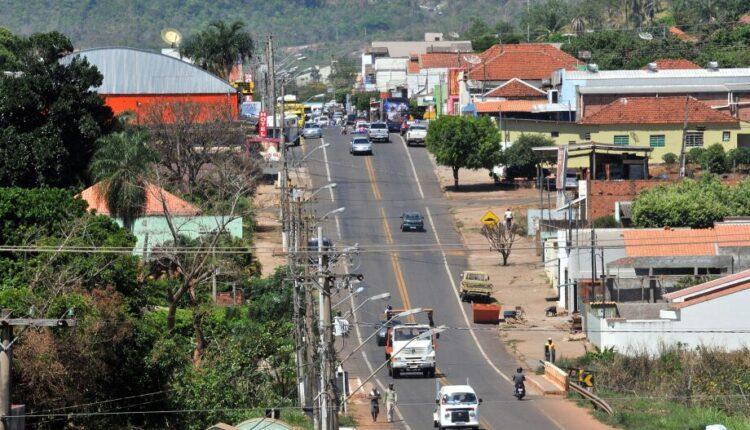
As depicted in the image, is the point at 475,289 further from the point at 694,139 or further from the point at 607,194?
the point at 694,139

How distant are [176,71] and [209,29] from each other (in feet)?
74.4

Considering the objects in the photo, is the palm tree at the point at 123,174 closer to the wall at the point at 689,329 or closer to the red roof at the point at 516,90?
the wall at the point at 689,329

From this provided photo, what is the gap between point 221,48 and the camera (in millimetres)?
127188

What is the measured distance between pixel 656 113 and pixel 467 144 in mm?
14102

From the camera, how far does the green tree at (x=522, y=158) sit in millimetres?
92500

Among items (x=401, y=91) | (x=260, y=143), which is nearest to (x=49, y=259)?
(x=260, y=143)

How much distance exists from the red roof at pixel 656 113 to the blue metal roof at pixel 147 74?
87.4 feet

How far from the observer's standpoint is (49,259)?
5172 centimetres

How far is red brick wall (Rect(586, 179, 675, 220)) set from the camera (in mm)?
75438

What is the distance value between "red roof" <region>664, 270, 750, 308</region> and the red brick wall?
1613 cm

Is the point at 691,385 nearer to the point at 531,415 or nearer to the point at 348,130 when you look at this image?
the point at 531,415

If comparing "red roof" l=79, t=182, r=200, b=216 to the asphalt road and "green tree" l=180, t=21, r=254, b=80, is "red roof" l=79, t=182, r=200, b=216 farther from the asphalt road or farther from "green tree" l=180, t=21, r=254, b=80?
"green tree" l=180, t=21, r=254, b=80

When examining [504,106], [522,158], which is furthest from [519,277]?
[504,106]

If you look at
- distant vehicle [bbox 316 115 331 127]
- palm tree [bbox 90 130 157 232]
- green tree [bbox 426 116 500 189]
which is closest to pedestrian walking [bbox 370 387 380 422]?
palm tree [bbox 90 130 157 232]
